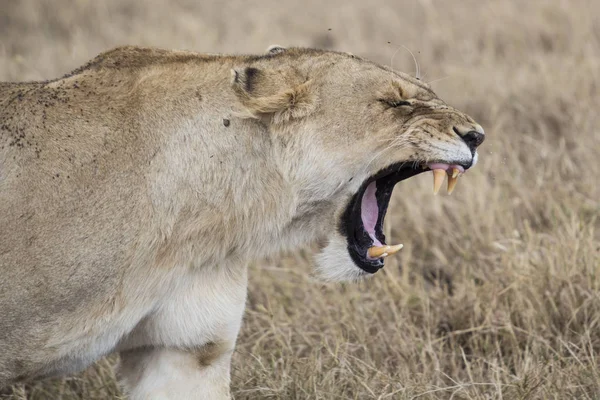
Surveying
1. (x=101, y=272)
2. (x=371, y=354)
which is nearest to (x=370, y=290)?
(x=371, y=354)

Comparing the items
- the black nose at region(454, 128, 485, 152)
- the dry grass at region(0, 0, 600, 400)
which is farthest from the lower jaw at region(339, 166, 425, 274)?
the dry grass at region(0, 0, 600, 400)

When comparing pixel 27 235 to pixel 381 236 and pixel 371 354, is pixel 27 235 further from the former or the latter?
pixel 371 354

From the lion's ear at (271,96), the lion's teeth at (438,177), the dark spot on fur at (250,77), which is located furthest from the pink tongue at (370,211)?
the dark spot on fur at (250,77)

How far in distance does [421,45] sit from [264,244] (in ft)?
13.2

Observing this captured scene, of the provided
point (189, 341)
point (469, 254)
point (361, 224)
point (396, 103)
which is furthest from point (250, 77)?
point (469, 254)

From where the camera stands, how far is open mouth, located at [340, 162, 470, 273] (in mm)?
2682

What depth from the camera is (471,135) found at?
8.75 ft

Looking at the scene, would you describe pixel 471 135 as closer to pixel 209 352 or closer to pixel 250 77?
pixel 250 77

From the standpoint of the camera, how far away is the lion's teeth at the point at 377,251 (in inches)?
107

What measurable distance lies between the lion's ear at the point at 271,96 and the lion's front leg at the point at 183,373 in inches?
24.0

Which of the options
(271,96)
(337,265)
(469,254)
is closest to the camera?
(271,96)

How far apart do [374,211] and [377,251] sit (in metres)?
0.13

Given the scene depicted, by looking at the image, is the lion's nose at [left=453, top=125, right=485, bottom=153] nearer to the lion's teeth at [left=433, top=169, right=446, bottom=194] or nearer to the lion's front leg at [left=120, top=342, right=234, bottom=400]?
the lion's teeth at [left=433, top=169, right=446, bottom=194]

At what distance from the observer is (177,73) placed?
8.77ft
